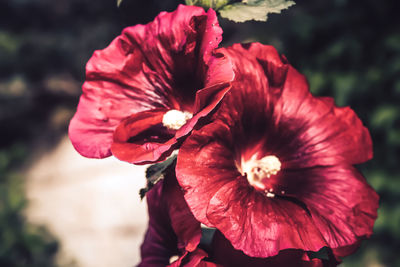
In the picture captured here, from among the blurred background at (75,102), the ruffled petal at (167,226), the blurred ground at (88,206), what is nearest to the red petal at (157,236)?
the ruffled petal at (167,226)

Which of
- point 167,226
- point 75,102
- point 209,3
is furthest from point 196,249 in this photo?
point 75,102

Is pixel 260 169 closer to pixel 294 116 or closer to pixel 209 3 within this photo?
pixel 294 116

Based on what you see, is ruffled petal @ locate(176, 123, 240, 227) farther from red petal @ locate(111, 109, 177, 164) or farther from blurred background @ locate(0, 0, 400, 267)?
blurred background @ locate(0, 0, 400, 267)

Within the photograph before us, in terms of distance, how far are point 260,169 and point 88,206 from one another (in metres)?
3.15

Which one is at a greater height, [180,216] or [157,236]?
[180,216]

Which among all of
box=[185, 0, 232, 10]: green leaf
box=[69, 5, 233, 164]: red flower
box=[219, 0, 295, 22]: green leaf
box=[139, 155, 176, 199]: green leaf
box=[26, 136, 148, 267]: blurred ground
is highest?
box=[185, 0, 232, 10]: green leaf

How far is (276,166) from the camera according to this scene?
0.82 m

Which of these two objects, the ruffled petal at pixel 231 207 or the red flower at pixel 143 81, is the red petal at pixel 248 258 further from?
the red flower at pixel 143 81

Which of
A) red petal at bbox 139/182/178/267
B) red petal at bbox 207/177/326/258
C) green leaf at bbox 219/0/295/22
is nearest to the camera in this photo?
red petal at bbox 207/177/326/258

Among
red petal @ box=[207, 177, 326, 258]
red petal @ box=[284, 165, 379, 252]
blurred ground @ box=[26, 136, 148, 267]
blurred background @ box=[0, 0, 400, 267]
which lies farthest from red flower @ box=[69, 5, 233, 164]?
blurred ground @ box=[26, 136, 148, 267]

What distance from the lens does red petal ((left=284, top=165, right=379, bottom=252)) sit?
0.67 metres

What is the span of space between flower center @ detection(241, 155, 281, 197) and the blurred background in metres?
2.25

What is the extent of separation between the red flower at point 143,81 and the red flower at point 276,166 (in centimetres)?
7

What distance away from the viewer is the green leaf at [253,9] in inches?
28.8
